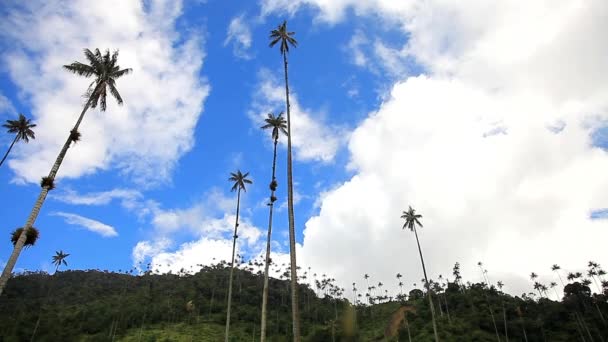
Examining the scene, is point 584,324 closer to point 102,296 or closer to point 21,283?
point 102,296

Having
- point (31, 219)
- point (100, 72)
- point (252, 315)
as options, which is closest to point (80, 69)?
point (100, 72)

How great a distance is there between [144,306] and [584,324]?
378 feet

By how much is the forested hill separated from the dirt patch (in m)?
0.38

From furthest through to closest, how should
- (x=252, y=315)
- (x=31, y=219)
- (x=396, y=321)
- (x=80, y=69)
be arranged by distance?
(x=252, y=315), (x=396, y=321), (x=80, y=69), (x=31, y=219)

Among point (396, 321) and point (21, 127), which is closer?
point (21, 127)

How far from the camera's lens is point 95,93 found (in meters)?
27.3

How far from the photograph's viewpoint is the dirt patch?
97912 mm

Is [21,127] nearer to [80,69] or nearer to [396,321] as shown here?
[80,69]

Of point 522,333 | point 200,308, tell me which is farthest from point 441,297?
point 200,308

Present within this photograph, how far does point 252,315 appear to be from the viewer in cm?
11181

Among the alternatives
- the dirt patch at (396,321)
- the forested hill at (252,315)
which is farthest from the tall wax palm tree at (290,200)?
the dirt patch at (396,321)

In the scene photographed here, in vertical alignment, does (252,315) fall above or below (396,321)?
above

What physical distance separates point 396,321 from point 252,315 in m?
43.1

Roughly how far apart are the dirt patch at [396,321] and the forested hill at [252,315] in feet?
1.23
